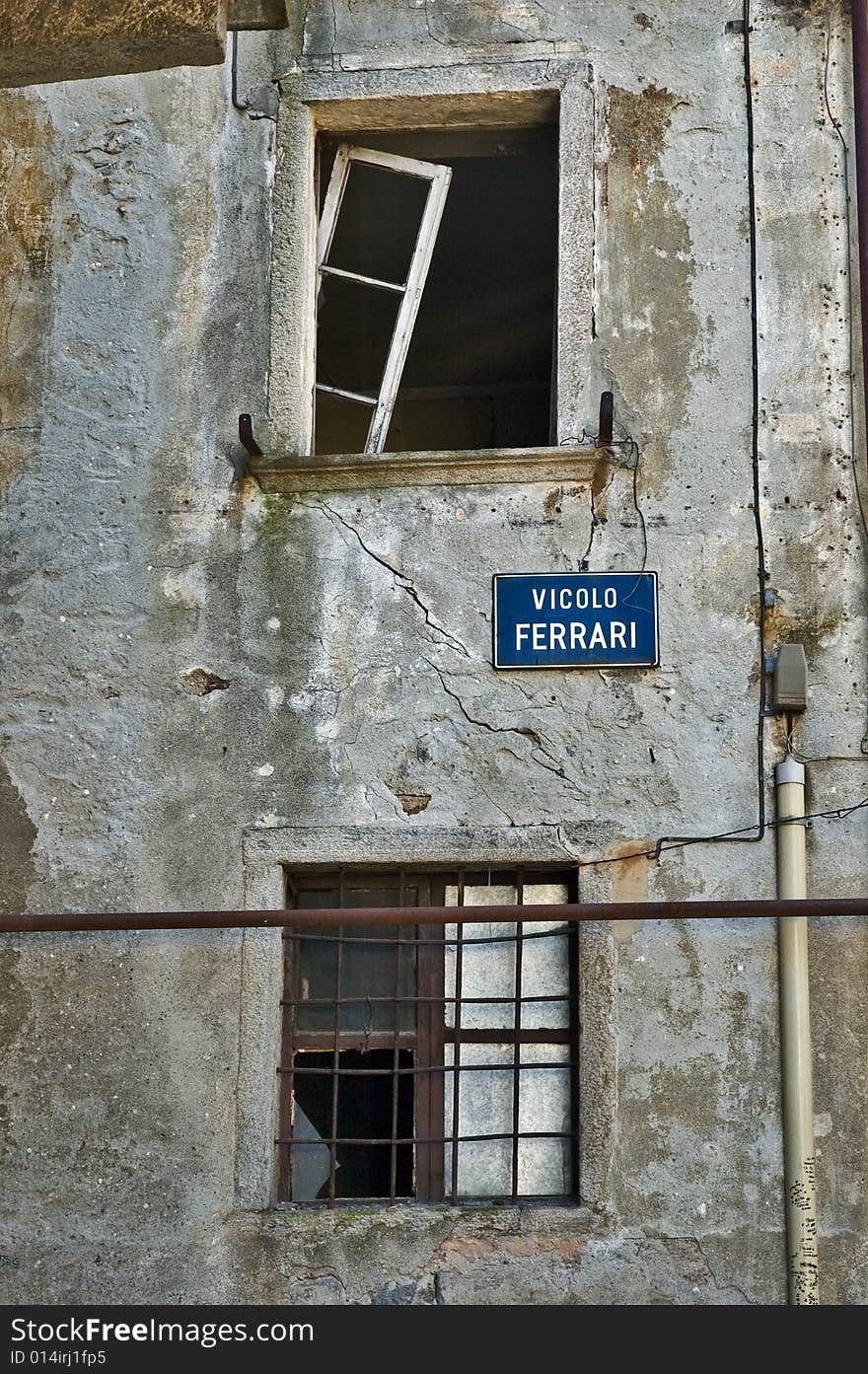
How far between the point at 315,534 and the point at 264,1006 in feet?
5.95

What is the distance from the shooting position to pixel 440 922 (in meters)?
5.85

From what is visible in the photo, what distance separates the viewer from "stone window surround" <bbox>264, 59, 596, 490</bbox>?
651cm

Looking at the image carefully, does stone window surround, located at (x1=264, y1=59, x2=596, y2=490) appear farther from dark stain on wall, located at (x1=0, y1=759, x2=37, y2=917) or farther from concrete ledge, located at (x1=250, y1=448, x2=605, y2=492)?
dark stain on wall, located at (x1=0, y1=759, x2=37, y2=917)

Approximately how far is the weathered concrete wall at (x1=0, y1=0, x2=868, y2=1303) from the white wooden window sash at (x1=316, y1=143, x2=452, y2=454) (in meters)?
0.31

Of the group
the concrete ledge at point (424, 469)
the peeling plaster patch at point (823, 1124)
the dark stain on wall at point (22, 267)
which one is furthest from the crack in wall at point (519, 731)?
the dark stain on wall at point (22, 267)

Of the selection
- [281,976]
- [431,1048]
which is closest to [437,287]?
[281,976]

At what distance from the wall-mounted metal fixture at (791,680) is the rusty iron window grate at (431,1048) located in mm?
1019

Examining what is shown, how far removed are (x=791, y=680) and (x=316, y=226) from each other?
2.78 metres

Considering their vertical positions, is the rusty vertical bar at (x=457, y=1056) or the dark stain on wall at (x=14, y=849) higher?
the dark stain on wall at (x=14, y=849)

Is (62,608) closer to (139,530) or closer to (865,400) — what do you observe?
(139,530)

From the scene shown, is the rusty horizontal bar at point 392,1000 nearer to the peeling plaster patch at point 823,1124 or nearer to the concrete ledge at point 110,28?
the peeling plaster patch at point 823,1124

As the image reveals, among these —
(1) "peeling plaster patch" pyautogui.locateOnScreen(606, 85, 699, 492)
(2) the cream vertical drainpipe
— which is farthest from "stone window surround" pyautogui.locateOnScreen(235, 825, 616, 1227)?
(1) "peeling plaster patch" pyautogui.locateOnScreen(606, 85, 699, 492)

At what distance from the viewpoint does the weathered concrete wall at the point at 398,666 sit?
583cm

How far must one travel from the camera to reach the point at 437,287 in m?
9.72
